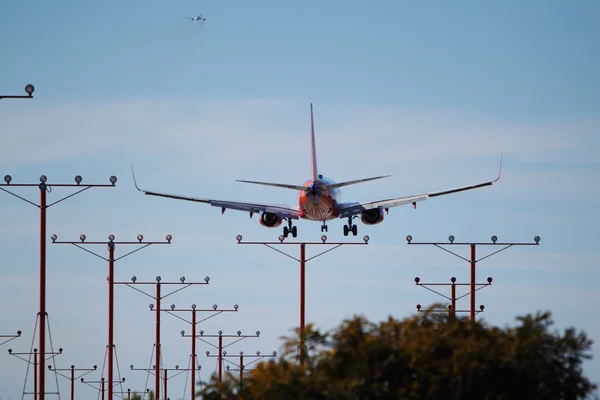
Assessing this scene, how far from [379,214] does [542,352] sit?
186 feet

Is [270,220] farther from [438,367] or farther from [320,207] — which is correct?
[438,367]

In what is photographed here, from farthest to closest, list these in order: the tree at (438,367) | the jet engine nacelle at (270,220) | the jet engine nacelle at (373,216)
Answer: the jet engine nacelle at (270,220)
the jet engine nacelle at (373,216)
the tree at (438,367)

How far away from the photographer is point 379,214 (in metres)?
97.4

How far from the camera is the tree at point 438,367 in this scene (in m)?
40.0

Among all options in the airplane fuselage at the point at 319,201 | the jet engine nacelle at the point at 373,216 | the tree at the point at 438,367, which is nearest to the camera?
the tree at the point at 438,367

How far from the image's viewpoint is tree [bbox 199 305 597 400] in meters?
40.0

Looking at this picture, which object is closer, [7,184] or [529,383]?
[529,383]

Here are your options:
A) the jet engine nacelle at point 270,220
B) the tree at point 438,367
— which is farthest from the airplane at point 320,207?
the tree at point 438,367

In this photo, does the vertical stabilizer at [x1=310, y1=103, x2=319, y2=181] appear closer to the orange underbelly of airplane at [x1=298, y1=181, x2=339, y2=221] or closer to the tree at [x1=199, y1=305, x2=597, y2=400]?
the orange underbelly of airplane at [x1=298, y1=181, x2=339, y2=221]

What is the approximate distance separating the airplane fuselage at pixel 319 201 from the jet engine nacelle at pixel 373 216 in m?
2.21

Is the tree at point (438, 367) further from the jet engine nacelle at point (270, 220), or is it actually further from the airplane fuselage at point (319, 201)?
the jet engine nacelle at point (270, 220)

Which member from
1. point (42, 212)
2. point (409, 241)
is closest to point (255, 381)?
point (42, 212)

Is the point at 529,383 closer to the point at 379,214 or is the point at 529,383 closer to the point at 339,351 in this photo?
the point at 339,351

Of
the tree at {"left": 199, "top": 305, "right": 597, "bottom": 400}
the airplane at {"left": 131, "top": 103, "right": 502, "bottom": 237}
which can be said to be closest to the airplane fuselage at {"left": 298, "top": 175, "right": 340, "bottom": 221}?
the airplane at {"left": 131, "top": 103, "right": 502, "bottom": 237}
